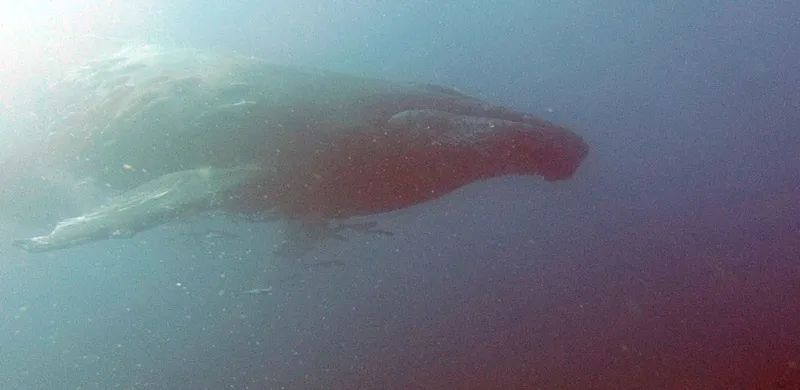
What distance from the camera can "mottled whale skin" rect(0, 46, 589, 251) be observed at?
3.42 meters

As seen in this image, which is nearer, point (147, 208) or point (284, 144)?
point (147, 208)

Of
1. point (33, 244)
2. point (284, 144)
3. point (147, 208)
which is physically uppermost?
point (284, 144)

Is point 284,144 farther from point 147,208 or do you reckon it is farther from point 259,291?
point 259,291

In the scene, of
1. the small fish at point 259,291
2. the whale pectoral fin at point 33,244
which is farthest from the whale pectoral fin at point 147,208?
the small fish at point 259,291

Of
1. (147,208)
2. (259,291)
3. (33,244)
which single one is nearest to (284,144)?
(147,208)

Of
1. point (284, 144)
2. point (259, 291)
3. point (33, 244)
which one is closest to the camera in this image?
point (259, 291)

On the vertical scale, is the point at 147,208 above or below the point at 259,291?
above

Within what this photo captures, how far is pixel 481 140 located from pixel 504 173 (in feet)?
0.96

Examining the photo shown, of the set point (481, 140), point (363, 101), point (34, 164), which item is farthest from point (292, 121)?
point (34, 164)

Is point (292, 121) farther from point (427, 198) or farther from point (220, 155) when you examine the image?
point (427, 198)

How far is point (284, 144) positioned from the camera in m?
3.79

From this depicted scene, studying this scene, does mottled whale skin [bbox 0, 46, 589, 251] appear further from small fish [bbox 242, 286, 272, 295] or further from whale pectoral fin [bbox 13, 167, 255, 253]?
small fish [bbox 242, 286, 272, 295]

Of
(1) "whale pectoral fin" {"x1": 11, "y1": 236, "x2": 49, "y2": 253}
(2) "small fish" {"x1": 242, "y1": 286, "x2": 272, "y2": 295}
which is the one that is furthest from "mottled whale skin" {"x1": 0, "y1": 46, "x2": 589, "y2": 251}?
(2) "small fish" {"x1": 242, "y1": 286, "x2": 272, "y2": 295}

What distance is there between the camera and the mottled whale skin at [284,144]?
3424 mm
